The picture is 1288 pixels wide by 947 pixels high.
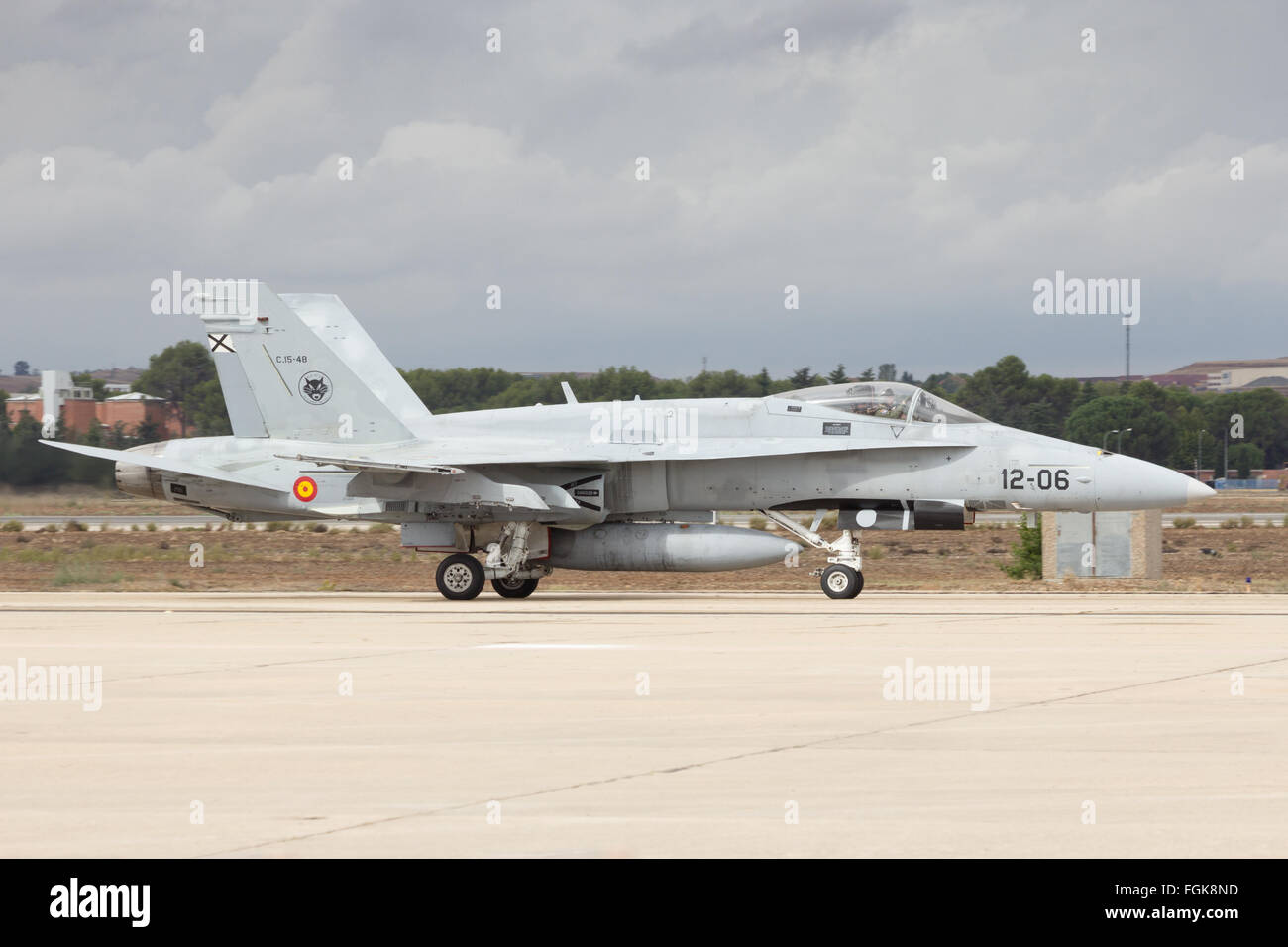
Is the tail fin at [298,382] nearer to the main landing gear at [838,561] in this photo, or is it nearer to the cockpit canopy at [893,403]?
the main landing gear at [838,561]

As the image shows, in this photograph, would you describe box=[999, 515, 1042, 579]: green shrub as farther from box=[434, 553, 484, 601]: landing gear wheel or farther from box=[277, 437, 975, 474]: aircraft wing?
box=[434, 553, 484, 601]: landing gear wheel

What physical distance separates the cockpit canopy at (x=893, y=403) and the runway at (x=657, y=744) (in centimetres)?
551

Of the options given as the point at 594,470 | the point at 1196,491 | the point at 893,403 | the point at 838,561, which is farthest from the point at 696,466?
the point at 1196,491

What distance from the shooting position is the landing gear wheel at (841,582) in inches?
819

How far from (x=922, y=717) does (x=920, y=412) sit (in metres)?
12.1

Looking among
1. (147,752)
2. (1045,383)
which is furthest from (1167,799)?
(1045,383)

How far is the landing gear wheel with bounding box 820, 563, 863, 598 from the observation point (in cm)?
2080

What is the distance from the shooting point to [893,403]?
826 inches

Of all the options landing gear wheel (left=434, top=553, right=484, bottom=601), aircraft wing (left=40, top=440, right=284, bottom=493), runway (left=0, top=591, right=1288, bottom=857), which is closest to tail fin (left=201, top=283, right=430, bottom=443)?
aircraft wing (left=40, top=440, right=284, bottom=493)

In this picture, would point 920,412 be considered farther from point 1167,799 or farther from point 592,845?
point 592,845

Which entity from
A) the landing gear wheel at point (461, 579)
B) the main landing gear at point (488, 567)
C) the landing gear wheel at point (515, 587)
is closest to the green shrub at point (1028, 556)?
the landing gear wheel at point (515, 587)

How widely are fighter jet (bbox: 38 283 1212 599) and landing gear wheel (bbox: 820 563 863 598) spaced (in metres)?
0.02

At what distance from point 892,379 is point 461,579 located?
7422 mm
